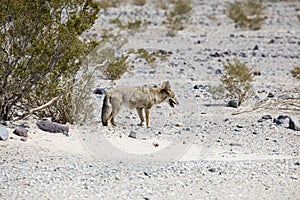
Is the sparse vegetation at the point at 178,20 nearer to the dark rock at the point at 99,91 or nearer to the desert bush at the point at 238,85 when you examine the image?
the desert bush at the point at 238,85

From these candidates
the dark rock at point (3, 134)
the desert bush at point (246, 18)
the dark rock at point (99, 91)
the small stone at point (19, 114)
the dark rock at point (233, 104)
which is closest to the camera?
the dark rock at point (3, 134)

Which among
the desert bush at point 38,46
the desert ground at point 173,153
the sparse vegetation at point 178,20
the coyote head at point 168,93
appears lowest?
the desert ground at point 173,153

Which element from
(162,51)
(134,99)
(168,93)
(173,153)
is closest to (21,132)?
(173,153)

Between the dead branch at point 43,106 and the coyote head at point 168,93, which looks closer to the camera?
the dead branch at point 43,106

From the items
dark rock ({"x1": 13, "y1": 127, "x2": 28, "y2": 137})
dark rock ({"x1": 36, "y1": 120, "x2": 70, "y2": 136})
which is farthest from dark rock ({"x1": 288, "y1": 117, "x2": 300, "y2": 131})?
dark rock ({"x1": 13, "y1": 127, "x2": 28, "y2": 137})

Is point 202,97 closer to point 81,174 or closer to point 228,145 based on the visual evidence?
point 228,145

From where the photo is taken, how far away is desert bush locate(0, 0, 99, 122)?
962cm

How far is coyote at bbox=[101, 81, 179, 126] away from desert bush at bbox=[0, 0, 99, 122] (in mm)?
869

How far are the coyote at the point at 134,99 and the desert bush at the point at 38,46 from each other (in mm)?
869

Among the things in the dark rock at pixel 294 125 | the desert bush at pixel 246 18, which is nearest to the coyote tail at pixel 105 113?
the dark rock at pixel 294 125

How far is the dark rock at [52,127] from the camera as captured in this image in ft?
32.5

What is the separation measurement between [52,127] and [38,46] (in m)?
1.20

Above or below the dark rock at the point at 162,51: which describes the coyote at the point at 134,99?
below

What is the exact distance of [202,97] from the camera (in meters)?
14.3
